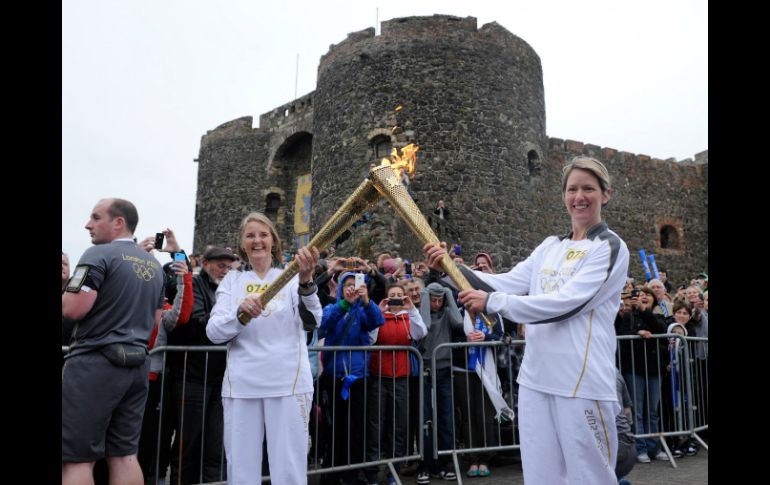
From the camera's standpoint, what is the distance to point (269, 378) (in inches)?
152

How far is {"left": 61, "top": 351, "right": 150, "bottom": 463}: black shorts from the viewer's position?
3.54 metres

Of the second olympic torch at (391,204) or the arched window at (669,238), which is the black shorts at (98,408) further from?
the arched window at (669,238)

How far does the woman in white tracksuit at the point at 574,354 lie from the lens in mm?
2902

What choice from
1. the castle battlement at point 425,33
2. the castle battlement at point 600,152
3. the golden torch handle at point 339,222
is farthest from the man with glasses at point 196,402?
A: the castle battlement at point 600,152

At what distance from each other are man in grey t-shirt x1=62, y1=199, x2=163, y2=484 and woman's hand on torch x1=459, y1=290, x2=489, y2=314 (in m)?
2.08

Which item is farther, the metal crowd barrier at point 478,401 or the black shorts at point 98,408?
the metal crowd barrier at point 478,401

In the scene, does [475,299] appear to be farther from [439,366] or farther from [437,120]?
[437,120]

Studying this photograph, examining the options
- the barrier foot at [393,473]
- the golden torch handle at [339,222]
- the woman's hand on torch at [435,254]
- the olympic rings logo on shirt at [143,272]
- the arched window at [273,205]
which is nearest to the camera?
the woman's hand on torch at [435,254]

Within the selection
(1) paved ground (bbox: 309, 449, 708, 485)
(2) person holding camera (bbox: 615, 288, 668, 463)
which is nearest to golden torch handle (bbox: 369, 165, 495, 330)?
(1) paved ground (bbox: 309, 449, 708, 485)

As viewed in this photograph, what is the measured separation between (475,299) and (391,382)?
3.23 m

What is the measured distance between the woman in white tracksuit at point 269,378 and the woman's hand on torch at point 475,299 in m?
1.08
